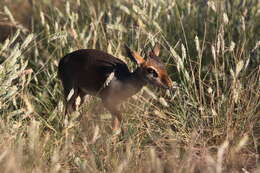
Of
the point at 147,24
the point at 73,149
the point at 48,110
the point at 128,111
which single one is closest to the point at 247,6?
the point at 147,24

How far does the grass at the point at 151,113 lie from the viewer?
5102mm

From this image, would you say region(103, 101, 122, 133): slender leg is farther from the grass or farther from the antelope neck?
the antelope neck

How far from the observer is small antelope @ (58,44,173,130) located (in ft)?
21.6

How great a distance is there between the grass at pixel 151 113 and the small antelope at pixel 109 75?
0.42ft

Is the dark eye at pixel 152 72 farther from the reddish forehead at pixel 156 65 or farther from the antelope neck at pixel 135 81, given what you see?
the antelope neck at pixel 135 81

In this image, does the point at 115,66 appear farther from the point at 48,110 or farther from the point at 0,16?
the point at 0,16

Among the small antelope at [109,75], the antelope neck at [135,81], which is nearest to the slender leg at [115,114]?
the small antelope at [109,75]

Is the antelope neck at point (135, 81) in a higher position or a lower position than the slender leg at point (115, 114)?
higher

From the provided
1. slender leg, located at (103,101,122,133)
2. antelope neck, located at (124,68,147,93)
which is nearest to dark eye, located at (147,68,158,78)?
antelope neck, located at (124,68,147,93)

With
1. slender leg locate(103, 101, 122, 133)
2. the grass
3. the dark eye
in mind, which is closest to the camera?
the grass

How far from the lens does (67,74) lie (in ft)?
24.4

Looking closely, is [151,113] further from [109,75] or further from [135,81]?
[109,75]

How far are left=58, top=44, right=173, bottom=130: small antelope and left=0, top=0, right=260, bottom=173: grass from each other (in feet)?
0.42

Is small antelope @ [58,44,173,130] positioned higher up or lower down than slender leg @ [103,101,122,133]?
higher up
